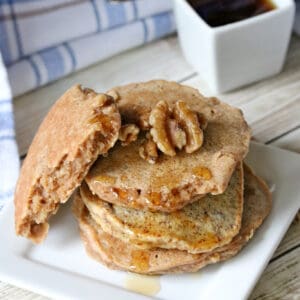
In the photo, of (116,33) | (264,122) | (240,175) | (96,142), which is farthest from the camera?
(116,33)

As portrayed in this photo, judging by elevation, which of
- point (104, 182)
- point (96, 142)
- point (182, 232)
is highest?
point (96, 142)

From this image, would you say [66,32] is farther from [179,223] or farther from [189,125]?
[179,223]

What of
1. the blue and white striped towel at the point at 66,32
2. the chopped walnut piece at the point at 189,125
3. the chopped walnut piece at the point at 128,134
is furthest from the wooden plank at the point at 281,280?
the blue and white striped towel at the point at 66,32

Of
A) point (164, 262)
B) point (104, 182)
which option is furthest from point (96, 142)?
point (164, 262)

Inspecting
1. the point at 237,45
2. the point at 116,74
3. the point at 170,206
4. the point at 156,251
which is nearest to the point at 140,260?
the point at 156,251

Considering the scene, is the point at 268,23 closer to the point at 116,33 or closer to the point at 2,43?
the point at 116,33
